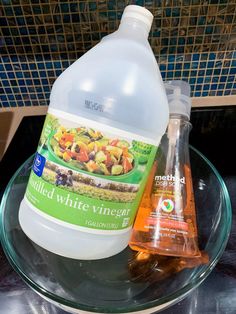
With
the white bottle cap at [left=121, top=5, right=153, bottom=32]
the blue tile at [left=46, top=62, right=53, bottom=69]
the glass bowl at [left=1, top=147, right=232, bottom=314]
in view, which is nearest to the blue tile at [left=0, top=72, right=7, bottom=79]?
the blue tile at [left=46, top=62, right=53, bottom=69]

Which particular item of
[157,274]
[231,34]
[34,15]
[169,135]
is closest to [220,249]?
[157,274]

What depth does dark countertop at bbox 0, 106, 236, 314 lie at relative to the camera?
16.3 inches

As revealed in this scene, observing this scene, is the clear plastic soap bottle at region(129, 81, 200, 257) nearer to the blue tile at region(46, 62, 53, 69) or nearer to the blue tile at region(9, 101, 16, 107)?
the blue tile at region(46, 62, 53, 69)

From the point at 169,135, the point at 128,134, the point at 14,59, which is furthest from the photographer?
the point at 14,59

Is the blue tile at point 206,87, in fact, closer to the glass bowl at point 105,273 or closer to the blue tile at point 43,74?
the glass bowl at point 105,273

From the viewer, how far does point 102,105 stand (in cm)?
39

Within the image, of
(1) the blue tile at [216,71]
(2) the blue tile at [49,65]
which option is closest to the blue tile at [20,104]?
(2) the blue tile at [49,65]

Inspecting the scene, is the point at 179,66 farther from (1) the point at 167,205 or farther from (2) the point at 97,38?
(1) the point at 167,205

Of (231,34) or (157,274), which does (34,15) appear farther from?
(157,274)

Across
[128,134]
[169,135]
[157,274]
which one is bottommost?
[157,274]

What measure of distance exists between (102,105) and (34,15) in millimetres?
321

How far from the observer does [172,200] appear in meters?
0.49

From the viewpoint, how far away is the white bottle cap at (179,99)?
19.1 inches

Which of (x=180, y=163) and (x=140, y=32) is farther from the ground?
(x=140, y=32)
